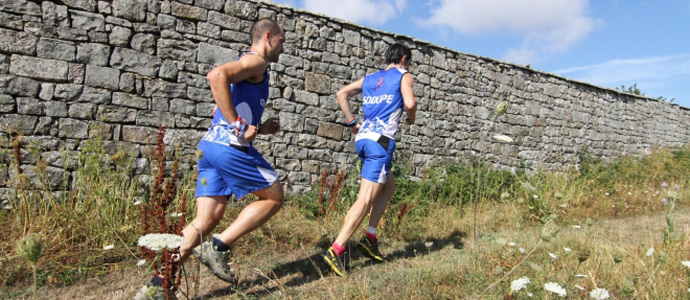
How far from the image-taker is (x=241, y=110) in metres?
2.62

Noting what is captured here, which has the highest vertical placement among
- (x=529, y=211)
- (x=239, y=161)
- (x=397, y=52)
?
(x=397, y=52)

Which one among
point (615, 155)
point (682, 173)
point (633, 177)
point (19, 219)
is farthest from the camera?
point (615, 155)

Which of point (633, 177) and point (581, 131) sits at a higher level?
point (581, 131)

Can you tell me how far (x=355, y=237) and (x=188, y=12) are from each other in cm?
311

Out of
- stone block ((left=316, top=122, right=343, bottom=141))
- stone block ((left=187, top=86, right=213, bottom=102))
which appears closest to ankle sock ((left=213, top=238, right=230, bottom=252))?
stone block ((left=187, top=86, right=213, bottom=102))

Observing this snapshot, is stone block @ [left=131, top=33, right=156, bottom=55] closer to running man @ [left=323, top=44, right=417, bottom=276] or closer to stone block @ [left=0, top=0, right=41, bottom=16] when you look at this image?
stone block @ [left=0, top=0, right=41, bottom=16]

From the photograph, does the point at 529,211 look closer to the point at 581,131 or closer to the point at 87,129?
the point at 87,129

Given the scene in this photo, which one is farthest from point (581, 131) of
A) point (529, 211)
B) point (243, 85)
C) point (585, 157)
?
point (243, 85)

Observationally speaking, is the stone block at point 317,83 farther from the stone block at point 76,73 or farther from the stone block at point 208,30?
the stone block at point 76,73

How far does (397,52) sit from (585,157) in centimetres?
803

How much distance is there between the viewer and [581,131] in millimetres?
9852

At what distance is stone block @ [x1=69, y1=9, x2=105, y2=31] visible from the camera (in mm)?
4391

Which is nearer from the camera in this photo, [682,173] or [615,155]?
[682,173]

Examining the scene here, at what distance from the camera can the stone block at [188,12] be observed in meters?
4.90
